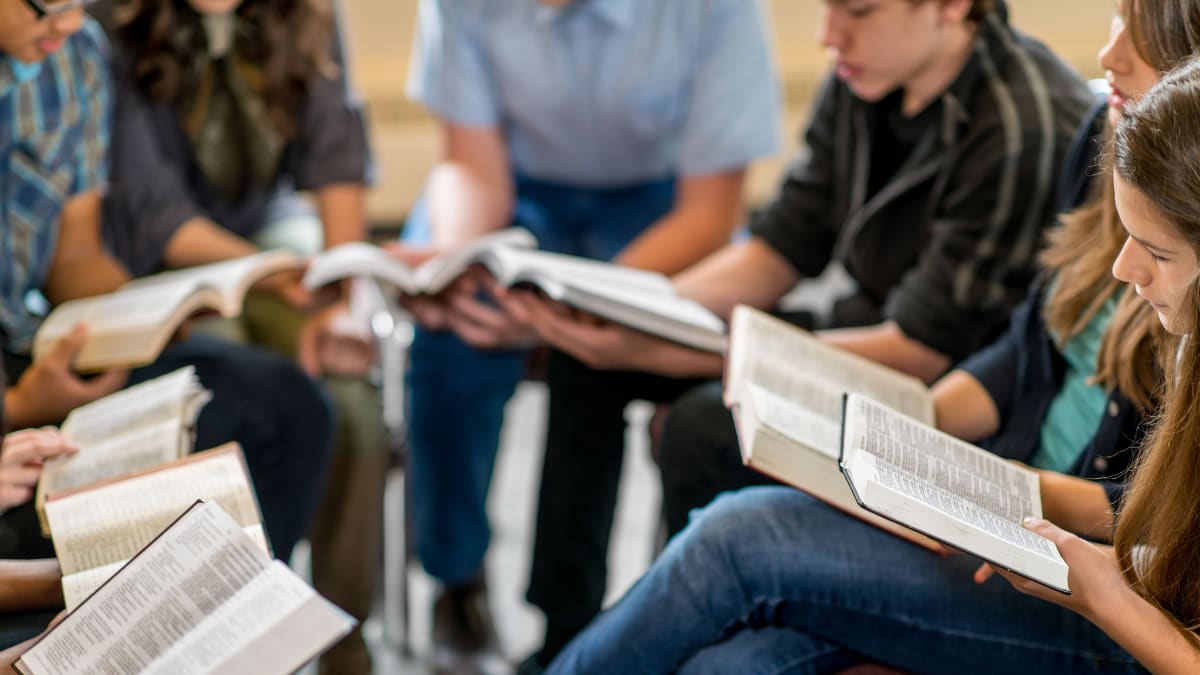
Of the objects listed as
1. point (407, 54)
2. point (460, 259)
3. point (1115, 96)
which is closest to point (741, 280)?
point (460, 259)

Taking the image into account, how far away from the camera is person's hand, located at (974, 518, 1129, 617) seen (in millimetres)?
968

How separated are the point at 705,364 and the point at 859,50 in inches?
16.3

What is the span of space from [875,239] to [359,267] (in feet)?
2.10

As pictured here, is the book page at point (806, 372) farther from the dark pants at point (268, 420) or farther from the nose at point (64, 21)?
the nose at point (64, 21)

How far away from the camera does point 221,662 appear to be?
0.88 metres

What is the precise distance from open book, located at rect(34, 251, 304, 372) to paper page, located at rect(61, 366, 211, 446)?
7cm

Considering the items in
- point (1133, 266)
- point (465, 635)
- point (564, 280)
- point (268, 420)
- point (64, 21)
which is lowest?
point (465, 635)

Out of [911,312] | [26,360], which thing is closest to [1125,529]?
[911,312]

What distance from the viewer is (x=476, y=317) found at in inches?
67.1

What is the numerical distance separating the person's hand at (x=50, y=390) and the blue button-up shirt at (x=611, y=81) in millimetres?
745

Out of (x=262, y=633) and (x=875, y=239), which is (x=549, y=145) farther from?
(x=262, y=633)

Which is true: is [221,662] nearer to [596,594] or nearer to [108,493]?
[108,493]

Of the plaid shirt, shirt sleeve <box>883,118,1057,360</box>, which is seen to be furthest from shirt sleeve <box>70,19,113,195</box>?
shirt sleeve <box>883,118,1057,360</box>

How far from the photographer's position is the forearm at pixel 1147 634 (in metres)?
0.94
